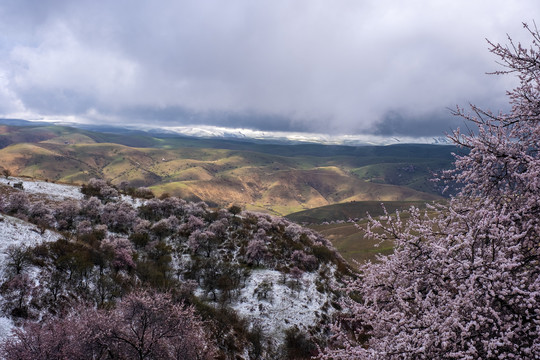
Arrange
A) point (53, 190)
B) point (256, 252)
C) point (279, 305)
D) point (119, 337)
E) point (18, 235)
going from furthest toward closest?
1. point (53, 190)
2. point (256, 252)
3. point (279, 305)
4. point (18, 235)
5. point (119, 337)

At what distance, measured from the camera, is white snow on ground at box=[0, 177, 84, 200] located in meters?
54.6

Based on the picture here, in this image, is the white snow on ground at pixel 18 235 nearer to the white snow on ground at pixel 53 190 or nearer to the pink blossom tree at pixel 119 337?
the pink blossom tree at pixel 119 337

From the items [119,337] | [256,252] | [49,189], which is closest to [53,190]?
[49,189]

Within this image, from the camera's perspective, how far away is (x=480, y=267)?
214 inches

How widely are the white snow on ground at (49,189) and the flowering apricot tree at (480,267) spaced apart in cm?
6830

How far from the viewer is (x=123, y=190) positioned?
7275cm

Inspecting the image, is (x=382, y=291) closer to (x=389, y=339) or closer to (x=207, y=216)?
(x=389, y=339)

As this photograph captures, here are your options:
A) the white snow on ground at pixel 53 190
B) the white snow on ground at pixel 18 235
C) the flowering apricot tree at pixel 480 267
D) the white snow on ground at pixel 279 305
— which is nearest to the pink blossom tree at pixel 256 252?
the white snow on ground at pixel 279 305

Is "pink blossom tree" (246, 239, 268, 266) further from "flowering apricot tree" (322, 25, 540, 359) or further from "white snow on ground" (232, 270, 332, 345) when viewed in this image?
"flowering apricot tree" (322, 25, 540, 359)

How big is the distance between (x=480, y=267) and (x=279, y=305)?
37.4m

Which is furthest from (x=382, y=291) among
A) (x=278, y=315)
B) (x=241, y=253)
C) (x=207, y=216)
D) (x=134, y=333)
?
(x=207, y=216)

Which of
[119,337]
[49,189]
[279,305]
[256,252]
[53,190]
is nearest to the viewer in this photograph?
[119,337]

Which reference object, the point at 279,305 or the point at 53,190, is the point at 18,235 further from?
the point at 53,190

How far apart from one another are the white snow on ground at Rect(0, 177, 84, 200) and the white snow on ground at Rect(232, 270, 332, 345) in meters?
46.7
